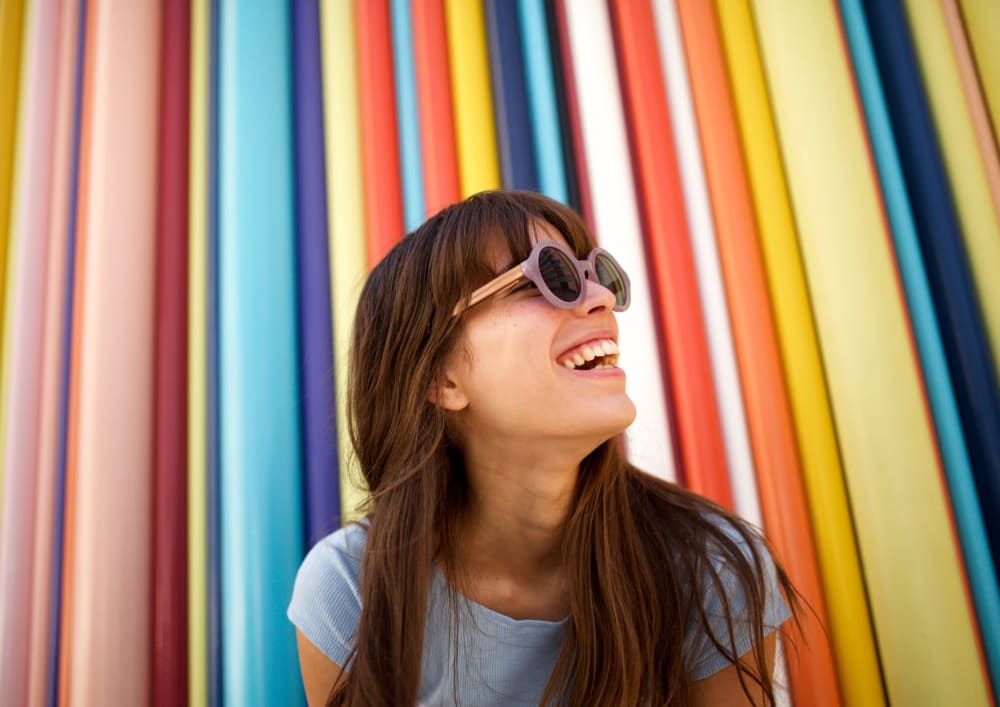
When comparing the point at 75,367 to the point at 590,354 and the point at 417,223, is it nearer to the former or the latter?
the point at 417,223

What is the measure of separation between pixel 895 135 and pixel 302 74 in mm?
1476

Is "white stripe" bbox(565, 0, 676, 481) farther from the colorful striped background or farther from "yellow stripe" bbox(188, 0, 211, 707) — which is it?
"yellow stripe" bbox(188, 0, 211, 707)

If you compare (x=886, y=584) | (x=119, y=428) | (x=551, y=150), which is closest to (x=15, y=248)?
(x=119, y=428)

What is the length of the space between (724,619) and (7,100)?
6.99 feet

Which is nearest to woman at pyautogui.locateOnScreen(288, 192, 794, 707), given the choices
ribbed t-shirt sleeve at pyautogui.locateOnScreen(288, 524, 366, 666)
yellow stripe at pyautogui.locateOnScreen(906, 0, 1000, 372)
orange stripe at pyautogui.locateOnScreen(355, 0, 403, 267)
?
ribbed t-shirt sleeve at pyautogui.locateOnScreen(288, 524, 366, 666)

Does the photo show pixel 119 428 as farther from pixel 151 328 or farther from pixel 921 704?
pixel 921 704

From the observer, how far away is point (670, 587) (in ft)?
4.04

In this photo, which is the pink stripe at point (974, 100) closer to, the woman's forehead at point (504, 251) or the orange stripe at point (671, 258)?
the orange stripe at point (671, 258)

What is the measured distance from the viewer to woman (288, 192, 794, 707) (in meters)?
1.14

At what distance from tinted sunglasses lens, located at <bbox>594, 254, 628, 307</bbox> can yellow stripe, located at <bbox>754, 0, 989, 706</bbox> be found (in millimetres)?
→ 483

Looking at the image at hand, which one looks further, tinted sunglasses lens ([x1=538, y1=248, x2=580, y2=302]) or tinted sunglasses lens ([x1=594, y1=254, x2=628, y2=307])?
tinted sunglasses lens ([x1=594, y1=254, x2=628, y2=307])

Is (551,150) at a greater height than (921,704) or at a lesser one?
greater

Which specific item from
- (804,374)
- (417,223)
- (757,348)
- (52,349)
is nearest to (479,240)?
(417,223)

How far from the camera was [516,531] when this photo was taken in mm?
1334
